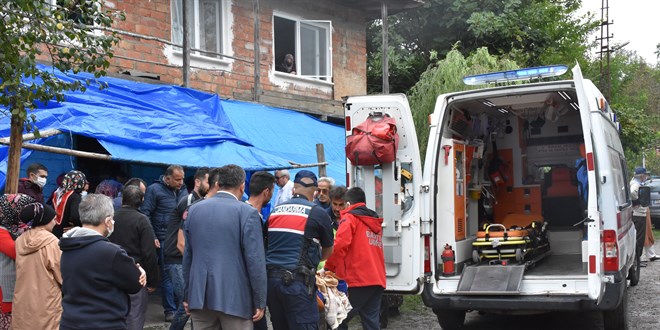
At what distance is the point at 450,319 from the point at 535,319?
1543mm

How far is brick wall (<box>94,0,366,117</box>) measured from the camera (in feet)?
40.2

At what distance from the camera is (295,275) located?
5.45 metres

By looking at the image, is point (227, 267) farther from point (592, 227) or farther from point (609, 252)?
point (609, 252)

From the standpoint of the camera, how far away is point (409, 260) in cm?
725

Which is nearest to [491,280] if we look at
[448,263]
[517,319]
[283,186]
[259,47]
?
[448,263]

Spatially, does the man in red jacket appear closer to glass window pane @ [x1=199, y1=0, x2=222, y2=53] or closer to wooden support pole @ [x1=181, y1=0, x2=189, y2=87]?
wooden support pole @ [x1=181, y1=0, x2=189, y2=87]

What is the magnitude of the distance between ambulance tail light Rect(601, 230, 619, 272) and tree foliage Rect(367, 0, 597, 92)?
1318cm

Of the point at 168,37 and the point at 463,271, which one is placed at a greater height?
the point at 168,37

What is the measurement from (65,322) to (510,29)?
1743 centimetres

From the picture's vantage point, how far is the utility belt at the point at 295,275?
214 inches

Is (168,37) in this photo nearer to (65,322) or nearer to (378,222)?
(378,222)

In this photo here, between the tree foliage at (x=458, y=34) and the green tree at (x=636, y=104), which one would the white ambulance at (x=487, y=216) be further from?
the tree foliage at (x=458, y=34)

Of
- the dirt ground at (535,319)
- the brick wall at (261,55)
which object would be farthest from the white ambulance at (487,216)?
the brick wall at (261,55)

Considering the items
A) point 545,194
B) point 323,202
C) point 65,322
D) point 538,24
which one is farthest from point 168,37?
point 538,24
